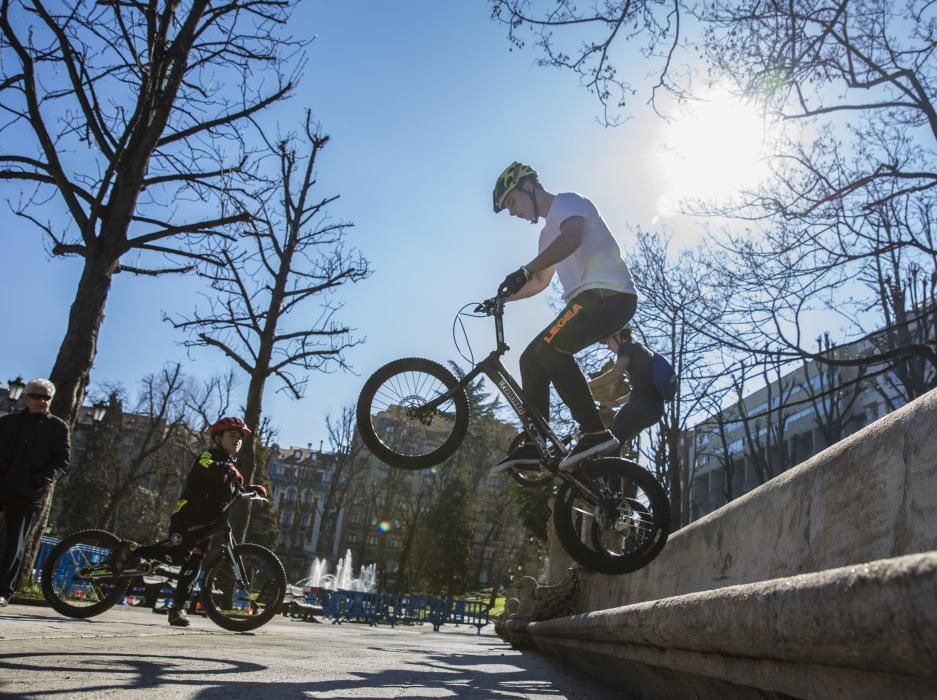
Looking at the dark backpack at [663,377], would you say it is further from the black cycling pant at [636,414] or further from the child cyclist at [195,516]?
the child cyclist at [195,516]

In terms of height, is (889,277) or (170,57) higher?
(889,277)

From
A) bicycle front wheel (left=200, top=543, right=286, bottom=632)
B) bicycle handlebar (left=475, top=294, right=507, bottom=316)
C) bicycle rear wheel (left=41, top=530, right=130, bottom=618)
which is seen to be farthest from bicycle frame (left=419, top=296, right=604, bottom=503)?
bicycle rear wheel (left=41, top=530, right=130, bottom=618)

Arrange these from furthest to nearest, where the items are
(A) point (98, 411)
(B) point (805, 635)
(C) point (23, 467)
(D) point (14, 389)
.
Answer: (A) point (98, 411) < (D) point (14, 389) < (C) point (23, 467) < (B) point (805, 635)

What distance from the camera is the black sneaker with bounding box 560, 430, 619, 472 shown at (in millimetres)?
4623

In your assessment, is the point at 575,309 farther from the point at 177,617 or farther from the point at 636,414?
the point at 177,617

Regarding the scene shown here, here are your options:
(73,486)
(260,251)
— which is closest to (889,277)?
(260,251)

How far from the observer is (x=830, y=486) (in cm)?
304

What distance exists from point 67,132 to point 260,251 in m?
6.09

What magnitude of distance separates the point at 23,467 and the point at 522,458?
401cm

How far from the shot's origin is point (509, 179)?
199 inches

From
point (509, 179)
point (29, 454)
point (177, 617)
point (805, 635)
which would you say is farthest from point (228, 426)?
point (805, 635)

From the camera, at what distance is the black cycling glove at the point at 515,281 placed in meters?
4.75

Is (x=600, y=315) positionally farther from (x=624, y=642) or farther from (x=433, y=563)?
(x=433, y=563)

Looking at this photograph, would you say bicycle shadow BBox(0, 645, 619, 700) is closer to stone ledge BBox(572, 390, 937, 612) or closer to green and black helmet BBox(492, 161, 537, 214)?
stone ledge BBox(572, 390, 937, 612)
